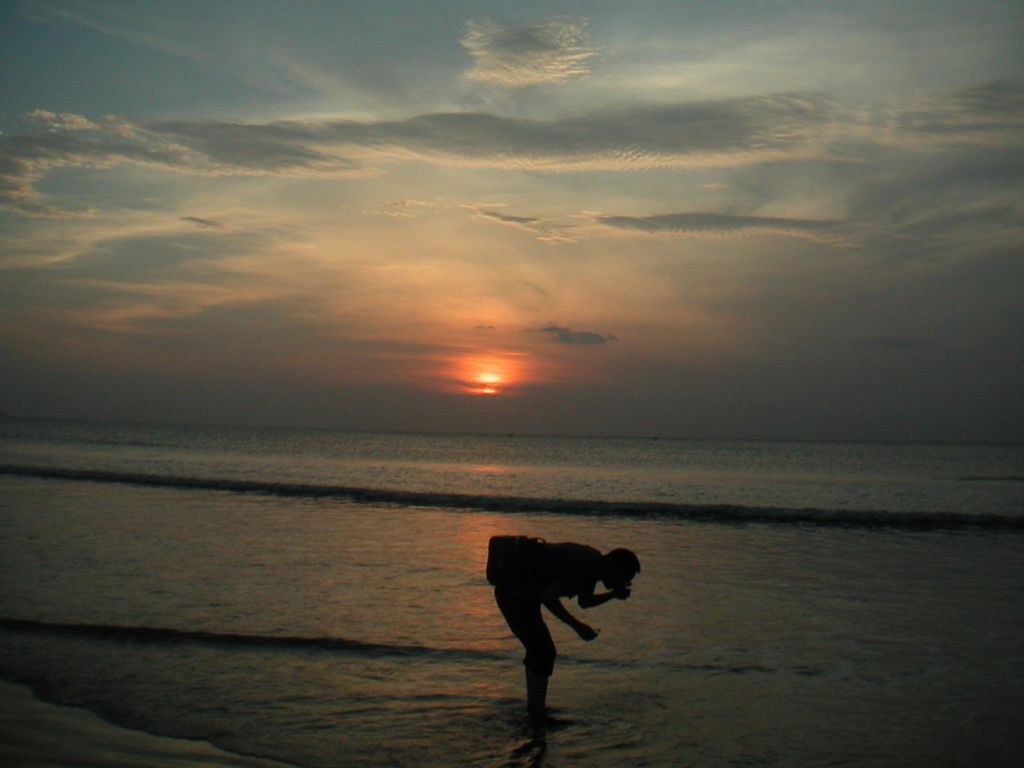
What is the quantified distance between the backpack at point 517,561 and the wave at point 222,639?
2699 millimetres

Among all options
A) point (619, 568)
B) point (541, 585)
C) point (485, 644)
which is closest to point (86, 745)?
point (541, 585)

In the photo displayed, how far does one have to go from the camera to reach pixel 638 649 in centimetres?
938

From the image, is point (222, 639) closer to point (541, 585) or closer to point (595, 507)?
point (541, 585)

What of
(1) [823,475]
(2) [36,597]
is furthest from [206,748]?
(1) [823,475]

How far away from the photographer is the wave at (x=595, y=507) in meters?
26.2

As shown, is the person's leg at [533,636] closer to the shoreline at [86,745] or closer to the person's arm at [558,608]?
the person's arm at [558,608]

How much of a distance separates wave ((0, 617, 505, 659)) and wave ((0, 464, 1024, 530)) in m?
17.9

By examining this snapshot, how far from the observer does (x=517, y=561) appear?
6586 mm

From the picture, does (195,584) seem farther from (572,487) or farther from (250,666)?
(572,487)

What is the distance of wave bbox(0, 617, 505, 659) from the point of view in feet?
30.0

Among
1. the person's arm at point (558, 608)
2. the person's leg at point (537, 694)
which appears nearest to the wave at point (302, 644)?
the person's leg at point (537, 694)

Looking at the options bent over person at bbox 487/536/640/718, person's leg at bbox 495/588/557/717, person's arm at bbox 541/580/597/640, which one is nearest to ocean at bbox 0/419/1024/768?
person's leg at bbox 495/588/557/717

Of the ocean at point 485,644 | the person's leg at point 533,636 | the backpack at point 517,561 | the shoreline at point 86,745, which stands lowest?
the shoreline at point 86,745

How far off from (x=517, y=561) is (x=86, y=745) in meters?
3.20
